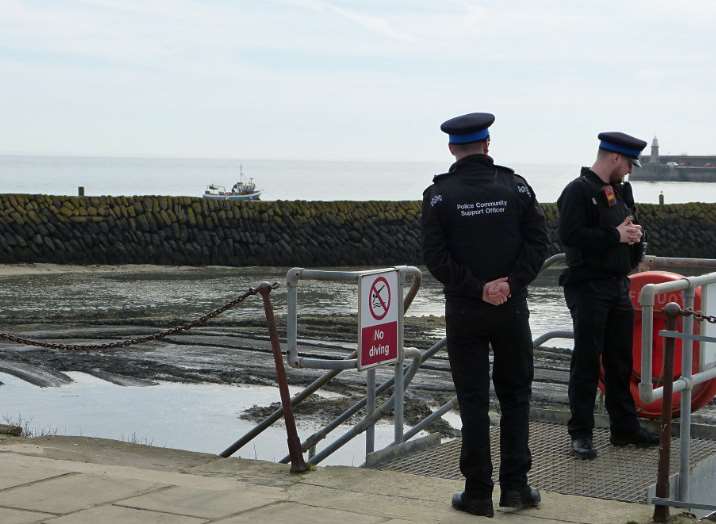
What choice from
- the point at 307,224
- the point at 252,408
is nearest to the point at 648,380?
the point at 252,408

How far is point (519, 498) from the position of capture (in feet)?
19.3

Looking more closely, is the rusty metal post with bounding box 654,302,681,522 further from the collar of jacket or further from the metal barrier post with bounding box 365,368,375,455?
the metal barrier post with bounding box 365,368,375,455

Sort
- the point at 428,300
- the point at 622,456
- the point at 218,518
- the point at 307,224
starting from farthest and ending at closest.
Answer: the point at 307,224, the point at 428,300, the point at 622,456, the point at 218,518

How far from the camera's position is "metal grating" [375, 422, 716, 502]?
6.45m

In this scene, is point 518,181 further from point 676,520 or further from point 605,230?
point 676,520

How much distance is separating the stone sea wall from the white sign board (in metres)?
24.0

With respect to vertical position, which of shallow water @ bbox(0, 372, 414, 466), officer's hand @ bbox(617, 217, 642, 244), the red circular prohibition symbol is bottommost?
shallow water @ bbox(0, 372, 414, 466)

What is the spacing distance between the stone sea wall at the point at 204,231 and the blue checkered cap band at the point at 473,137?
2426 centimetres

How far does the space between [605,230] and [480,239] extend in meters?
1.32

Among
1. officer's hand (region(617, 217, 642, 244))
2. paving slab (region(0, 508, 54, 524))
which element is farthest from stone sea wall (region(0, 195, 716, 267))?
paving slab (region(0, 508, 54, 524))

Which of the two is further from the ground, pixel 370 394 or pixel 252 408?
pixel 370 394

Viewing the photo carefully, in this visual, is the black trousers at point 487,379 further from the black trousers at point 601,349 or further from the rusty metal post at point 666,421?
the black trousers at point 601,349

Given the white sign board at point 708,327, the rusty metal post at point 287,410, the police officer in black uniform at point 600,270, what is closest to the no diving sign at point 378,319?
the rusty metal post at point 287,410

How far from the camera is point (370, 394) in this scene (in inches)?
292
